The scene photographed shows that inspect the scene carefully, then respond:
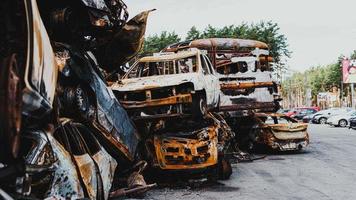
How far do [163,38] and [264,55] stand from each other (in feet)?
121

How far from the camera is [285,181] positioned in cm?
984

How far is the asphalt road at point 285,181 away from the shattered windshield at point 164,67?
2.68 m

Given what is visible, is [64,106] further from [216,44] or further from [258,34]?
[258,34]

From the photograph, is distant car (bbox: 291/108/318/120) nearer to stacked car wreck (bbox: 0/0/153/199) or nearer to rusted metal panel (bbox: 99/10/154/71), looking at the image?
rusted metal panel (bbox: 99/10/154/71)

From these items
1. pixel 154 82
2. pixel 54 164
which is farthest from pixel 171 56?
pixel 54 164

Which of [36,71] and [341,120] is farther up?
[36,71]

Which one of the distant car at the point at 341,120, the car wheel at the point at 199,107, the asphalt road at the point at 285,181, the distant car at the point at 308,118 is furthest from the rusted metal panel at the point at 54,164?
the distant car at the point at 308,118

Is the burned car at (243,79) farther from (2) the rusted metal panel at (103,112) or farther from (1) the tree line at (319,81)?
(1) the tree line at (319,81)

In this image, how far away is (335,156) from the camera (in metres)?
14.1

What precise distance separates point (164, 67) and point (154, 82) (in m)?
1.87

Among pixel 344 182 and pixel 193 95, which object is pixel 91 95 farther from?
pixel 344 182

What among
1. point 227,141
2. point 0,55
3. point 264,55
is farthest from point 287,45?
point 0,55

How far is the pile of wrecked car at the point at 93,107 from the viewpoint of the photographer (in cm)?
347

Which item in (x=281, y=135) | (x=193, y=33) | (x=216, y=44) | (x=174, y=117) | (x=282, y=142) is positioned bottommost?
(x=282, y=142)
